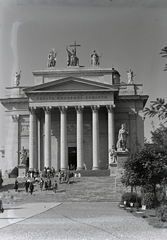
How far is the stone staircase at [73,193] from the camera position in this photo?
34.9 m

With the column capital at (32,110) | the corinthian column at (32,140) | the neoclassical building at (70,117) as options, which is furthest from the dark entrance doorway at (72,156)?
the column capital at (32,110)

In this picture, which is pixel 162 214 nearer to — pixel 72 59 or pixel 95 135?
pixel 95 135

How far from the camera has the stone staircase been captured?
3488cm

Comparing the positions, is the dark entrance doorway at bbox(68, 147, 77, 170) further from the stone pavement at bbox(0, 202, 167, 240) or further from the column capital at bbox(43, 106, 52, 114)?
the stone pavement at bbox(0, 202, 167, 240)

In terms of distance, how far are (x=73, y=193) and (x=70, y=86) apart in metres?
22.3

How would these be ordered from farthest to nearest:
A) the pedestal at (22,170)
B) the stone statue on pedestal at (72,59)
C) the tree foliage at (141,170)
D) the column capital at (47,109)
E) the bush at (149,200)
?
the stone statue on pedestal at (72,59), the column capital at (47,109), the pedestal at (22,170), the bush at (149,200), the tree foliage at (141,170)

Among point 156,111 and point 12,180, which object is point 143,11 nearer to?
point 156,111

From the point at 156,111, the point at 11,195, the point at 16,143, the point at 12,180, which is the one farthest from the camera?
the point at 16,143

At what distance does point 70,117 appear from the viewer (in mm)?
61688

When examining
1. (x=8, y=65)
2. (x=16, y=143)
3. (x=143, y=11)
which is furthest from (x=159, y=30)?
(x=16, y=143)

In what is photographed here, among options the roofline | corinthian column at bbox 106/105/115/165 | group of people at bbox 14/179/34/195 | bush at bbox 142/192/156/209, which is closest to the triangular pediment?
corinthian column at bbox 106/105/115/165

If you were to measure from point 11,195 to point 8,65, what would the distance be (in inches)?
839

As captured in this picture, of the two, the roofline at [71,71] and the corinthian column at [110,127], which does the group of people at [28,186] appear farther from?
the roofline at [71,71]

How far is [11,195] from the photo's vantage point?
37.4 metres
